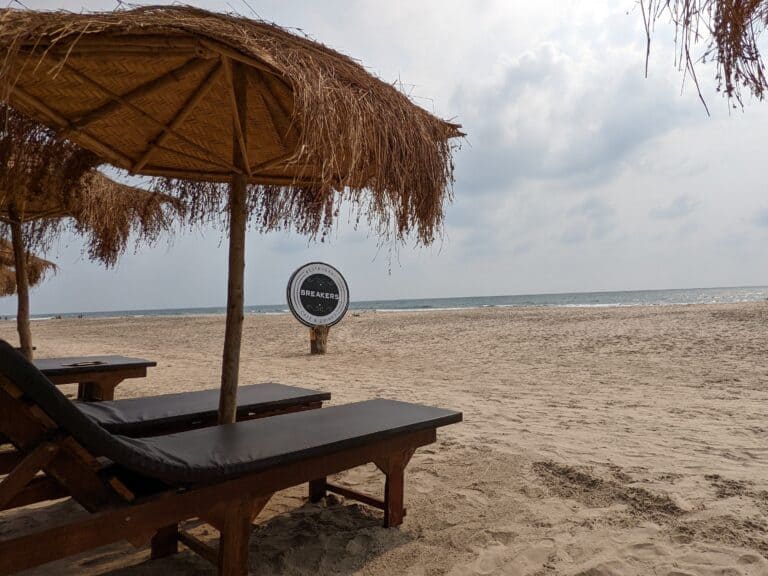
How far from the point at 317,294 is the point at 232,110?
23.1 ft

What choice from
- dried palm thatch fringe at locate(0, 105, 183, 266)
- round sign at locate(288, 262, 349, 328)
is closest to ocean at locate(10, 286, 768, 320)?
round sign at locate(288, 262, 349, 328)

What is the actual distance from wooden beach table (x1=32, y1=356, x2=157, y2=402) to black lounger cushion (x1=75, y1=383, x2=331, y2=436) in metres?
1.23

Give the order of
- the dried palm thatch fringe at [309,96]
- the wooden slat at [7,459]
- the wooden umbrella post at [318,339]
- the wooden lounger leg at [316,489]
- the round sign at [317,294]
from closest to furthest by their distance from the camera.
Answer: the dried palm thatch fringe at [309,96] < the wooden slat at [7,459] < the wooden lounger leg at [316,489] < the round sign at [317,294] < the wooden umbrella post at [318,339]

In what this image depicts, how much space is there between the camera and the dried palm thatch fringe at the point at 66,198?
3.15 metres

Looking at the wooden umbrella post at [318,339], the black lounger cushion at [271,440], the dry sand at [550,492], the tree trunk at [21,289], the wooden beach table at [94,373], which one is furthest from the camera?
the wooden umbrella post at [318,339]

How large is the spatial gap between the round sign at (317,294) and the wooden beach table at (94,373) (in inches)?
189

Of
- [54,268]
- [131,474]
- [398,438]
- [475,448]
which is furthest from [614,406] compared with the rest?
[54,268]

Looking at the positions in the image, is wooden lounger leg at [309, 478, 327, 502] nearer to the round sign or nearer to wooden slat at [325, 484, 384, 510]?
wooden slat at [325, 484, 384, 510]

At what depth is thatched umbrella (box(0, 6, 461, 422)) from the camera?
6.31 feet

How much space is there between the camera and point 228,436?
2.07 metres

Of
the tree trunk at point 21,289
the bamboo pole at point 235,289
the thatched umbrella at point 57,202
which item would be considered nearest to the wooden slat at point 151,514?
the bamboo pole at point 235,289

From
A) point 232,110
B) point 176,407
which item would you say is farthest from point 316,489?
point 232,110

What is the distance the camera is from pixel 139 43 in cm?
193

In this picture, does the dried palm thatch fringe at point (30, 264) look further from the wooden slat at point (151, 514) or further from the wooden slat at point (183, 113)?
the wooden slat at point (151, 514)
